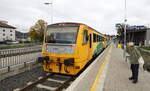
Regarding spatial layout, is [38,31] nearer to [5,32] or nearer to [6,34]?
[5,32]

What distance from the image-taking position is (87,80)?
17.7ft

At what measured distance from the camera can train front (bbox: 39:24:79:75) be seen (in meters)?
6.63

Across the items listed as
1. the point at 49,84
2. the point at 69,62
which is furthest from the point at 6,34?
the point at 69,62

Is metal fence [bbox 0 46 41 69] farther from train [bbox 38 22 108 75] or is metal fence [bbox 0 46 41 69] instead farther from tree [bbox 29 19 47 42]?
Answer: tree [bbox 29 19 47 42]

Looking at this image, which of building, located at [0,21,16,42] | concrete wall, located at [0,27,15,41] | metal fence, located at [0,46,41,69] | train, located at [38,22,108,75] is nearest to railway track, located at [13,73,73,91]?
train, located at [38,22,108,75]

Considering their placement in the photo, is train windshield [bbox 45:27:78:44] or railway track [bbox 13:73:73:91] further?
train windshield [bbox 45:27:78:44]

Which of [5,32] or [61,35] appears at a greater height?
[5,32]

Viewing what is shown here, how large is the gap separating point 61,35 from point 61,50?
89 cm

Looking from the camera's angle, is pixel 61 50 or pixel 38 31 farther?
pixel 38 31

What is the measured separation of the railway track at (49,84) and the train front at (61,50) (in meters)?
0.46

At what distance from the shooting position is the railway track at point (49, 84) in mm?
5561

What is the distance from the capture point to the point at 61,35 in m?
7.21

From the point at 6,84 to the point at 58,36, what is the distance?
3461mm

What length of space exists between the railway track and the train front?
18.1 inches
